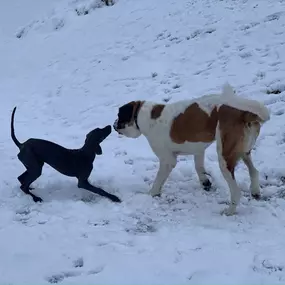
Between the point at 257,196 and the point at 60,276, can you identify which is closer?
the point at 60,276

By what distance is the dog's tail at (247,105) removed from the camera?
4.46 m

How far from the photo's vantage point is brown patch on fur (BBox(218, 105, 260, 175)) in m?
4.54

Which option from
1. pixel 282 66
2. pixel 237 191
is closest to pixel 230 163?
pixel 237 191

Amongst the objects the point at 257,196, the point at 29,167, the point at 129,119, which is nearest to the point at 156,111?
the point at 129,119

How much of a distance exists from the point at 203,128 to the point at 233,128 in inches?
14.0

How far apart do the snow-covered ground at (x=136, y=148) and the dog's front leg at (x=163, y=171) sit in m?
0.11

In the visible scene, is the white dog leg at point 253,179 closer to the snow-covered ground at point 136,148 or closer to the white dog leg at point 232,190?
the snow-covered ground at point 136,148

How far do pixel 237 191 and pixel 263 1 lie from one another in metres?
7.46

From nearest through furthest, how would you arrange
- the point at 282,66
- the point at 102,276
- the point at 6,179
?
the point at 102,276, the point at 6,179, the point at 282,66

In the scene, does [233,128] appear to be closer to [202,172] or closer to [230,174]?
[230,174]

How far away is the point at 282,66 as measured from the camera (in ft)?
26.9

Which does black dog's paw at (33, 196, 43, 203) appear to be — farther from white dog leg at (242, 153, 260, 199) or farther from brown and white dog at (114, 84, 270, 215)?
white dog leg at (242, 153, 260, 199)

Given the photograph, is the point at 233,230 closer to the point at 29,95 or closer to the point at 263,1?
the point at 29,95

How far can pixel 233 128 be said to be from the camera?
457 centimetres
